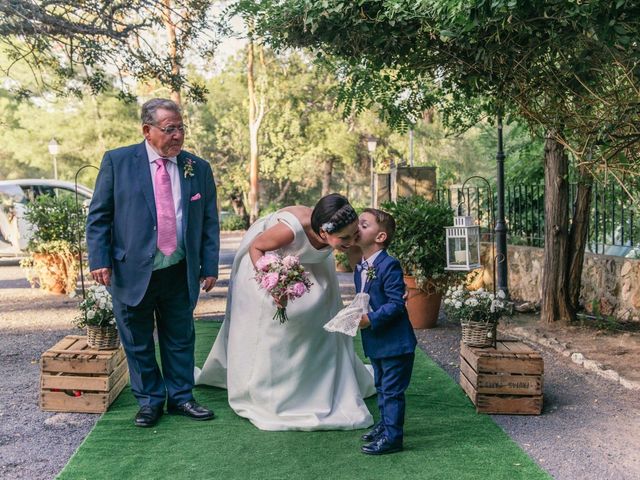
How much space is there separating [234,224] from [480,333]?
102 feet

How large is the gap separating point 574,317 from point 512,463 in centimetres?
475

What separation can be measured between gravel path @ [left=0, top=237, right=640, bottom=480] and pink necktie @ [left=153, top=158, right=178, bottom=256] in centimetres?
133

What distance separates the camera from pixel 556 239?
321 inches

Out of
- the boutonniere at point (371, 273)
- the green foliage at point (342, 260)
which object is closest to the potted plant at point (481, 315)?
the boutonniere at point (371, 273)

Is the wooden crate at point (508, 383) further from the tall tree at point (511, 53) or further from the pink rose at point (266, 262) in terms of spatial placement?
the tall tree at point (511, 53)

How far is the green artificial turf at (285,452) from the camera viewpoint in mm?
3762

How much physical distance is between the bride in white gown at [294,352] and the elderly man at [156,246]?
1.08 ft

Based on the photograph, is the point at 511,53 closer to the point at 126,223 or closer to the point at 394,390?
the point at 394,390

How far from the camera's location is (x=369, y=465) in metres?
3.89

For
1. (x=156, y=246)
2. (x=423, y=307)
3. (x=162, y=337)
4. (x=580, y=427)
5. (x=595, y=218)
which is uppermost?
(x=595, y=218)

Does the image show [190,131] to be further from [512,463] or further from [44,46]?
[512,463]

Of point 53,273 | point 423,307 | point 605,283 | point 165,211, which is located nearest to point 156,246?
point 165,211

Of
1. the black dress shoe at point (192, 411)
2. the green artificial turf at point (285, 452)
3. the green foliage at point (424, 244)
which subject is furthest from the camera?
the green foliage at point (424, 244)

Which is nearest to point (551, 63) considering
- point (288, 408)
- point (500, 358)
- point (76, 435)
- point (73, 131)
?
point (500, 358)
